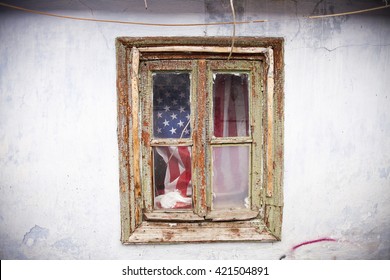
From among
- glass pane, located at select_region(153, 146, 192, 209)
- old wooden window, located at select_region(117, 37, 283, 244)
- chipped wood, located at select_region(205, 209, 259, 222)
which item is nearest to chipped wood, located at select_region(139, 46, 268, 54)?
old wooden window, located at select_region(117, 37, 283, 244)

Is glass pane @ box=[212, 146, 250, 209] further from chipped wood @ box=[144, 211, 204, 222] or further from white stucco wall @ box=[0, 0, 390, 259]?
white stucco wall @ box=[0, 0, 390, 259]

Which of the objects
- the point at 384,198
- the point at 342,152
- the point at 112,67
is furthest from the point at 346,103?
the point at 112,67

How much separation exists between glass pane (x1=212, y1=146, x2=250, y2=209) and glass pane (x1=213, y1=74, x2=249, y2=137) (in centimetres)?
14

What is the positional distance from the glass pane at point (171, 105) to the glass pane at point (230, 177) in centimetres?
34

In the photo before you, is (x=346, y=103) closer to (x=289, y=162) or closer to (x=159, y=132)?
(x=289, y=162)

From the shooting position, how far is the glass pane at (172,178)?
7.57 feet

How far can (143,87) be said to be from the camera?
2221mm

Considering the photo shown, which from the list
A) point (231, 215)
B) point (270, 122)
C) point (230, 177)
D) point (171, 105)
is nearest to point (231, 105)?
point (270, 122)

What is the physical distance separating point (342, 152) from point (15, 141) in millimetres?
2502

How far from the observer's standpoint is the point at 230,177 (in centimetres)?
236

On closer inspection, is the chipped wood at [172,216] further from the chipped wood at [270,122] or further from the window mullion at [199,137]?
the chipped wood at [270,122]

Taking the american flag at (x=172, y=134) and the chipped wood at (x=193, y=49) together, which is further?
the american flag at (x=172, y=134)

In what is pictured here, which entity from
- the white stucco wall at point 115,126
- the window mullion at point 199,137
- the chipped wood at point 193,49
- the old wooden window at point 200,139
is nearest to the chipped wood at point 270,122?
the old wooden window at point 200,139

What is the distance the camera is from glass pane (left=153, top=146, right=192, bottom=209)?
231 cm
